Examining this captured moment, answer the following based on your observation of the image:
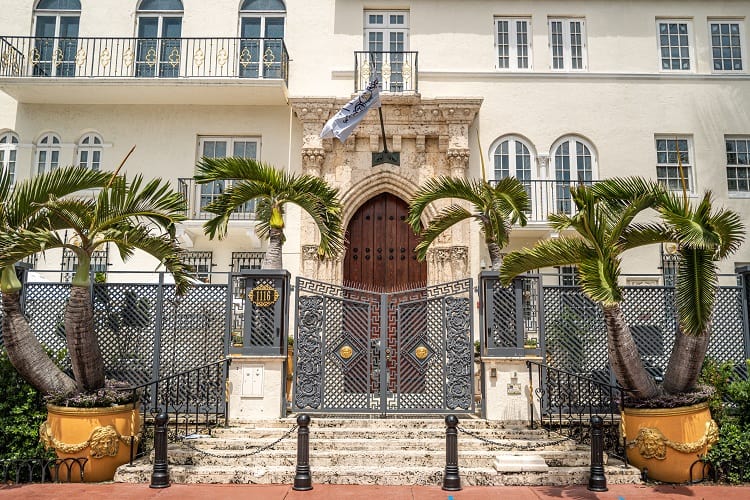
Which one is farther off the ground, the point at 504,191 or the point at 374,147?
the point at 374,147

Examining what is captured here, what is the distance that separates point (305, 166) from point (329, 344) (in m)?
6.38

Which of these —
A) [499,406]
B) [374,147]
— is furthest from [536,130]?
Answer: [499,406]

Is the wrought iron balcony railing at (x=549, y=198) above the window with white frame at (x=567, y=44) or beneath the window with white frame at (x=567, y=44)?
beneath

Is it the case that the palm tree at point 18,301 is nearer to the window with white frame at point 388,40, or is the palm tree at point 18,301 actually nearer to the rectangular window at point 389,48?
the rectangular window at point 389,48

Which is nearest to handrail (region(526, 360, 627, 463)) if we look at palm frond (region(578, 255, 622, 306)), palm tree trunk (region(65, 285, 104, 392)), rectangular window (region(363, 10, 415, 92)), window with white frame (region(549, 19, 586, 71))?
palm frond (region(578, 255, 622, 306))

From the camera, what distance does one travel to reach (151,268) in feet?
52.0

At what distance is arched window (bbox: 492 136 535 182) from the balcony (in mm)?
5544


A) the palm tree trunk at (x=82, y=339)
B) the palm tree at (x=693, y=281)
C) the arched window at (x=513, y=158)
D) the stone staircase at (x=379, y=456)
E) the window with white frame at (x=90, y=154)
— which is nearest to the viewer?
the palm tree at (x=693, y=281)

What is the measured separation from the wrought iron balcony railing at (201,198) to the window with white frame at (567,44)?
8.62m

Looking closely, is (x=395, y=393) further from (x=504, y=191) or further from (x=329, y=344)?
(x=504, y=191)

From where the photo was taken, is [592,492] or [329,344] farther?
[329,344]

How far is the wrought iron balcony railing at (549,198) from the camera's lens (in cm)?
1559

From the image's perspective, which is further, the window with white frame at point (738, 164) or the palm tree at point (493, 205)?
the window with white frame at point (738, 164)

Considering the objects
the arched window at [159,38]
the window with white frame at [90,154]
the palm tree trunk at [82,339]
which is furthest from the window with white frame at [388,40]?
the palm tree trunk at [82,339]
